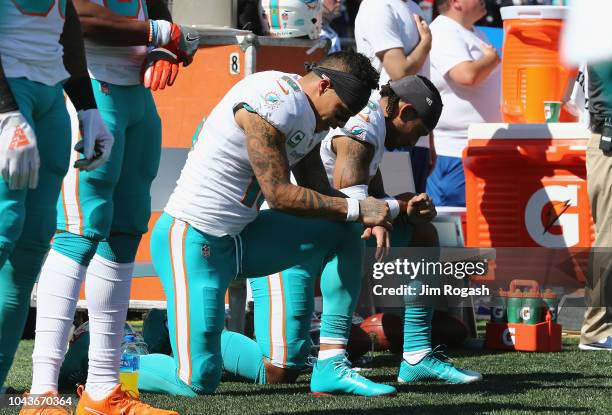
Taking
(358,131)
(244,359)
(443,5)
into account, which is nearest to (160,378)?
(244,359)

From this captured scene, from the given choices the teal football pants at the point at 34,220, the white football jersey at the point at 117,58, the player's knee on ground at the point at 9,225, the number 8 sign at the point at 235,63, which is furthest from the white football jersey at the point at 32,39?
the number 8 sign at the point at 235,63

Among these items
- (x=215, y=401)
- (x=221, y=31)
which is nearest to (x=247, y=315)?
(x=221, y=31)

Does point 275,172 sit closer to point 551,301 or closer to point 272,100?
point 272,100

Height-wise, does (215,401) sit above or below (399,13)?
below

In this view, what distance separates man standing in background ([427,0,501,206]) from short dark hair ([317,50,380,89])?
3.33m

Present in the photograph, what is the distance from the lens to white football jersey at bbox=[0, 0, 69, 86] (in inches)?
121

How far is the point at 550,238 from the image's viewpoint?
7250mm

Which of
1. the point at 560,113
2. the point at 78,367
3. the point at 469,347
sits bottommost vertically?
the point at 469,347

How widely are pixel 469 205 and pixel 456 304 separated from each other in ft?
4.24

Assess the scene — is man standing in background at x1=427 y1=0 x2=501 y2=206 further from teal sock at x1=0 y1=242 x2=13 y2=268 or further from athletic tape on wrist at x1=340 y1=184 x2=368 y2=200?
teal sock at x1=0 y1=242 x2=13 y2=268

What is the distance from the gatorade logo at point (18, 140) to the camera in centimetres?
288

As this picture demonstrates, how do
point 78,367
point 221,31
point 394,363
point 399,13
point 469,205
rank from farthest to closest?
point 469,205
point 399,13
point 221,31
point 394,363
point 78,367

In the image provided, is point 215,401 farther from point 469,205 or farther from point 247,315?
point 469,205

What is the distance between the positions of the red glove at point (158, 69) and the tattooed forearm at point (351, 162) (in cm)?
97
